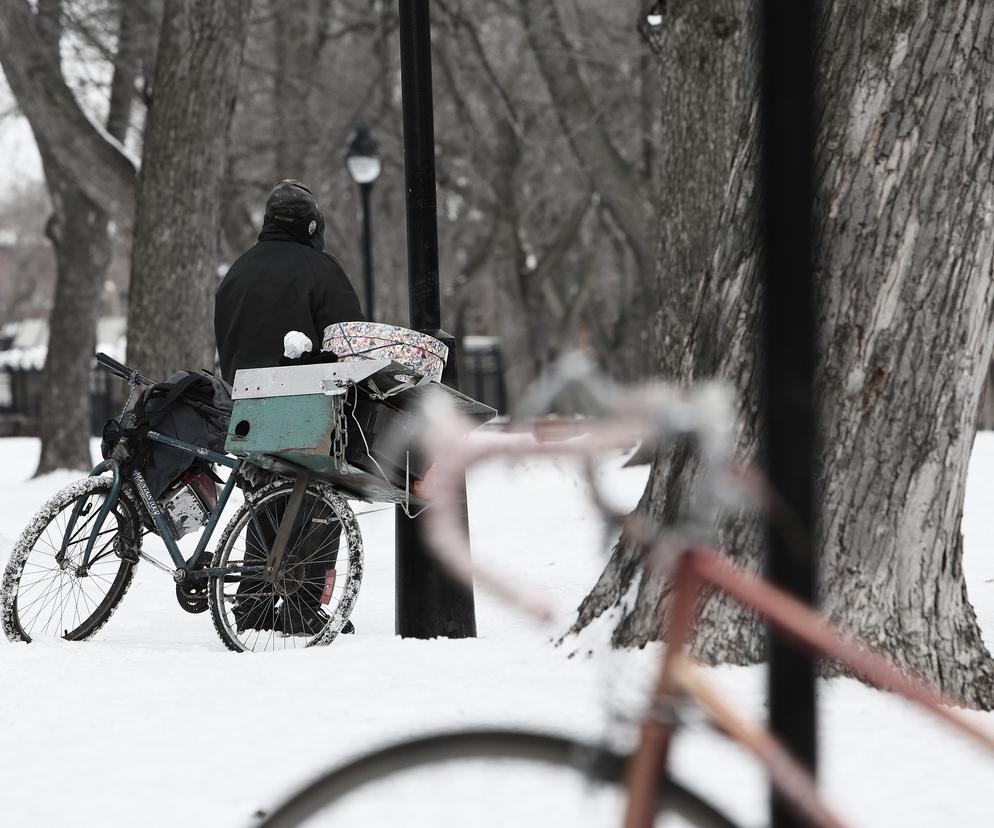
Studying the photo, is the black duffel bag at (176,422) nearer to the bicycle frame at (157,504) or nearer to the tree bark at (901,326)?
the bicycle frame at (157,504)

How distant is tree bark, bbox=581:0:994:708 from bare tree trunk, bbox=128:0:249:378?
855cm

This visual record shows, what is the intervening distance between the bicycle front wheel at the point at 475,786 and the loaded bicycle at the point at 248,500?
345cm

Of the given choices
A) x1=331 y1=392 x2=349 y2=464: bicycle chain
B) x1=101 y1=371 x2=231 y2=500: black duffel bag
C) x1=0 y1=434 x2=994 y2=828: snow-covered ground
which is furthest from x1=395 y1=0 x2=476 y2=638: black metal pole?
x1=101 y1=371 x2=231 y2=500: black duffel bag

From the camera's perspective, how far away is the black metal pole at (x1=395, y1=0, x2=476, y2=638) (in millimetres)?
5602

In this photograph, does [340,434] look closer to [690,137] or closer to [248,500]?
[248,500]

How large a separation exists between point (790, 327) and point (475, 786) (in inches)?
25.7

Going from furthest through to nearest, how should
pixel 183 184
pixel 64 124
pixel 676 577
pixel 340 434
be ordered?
1. pixel 64 124
2. pixel 183 184
3. pixel 340 434
4. pixel 676 577

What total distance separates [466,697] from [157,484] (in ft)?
7.55

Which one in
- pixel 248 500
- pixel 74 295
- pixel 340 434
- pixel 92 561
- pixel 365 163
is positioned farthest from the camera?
pixel 365 163

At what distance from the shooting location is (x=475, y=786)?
1.77 metres

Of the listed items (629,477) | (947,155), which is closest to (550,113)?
(629,477)

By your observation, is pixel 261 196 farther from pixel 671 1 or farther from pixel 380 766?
pixel 380 766

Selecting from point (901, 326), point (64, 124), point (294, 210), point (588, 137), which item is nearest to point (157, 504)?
point (294, 210)

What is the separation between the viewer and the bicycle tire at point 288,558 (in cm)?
559
